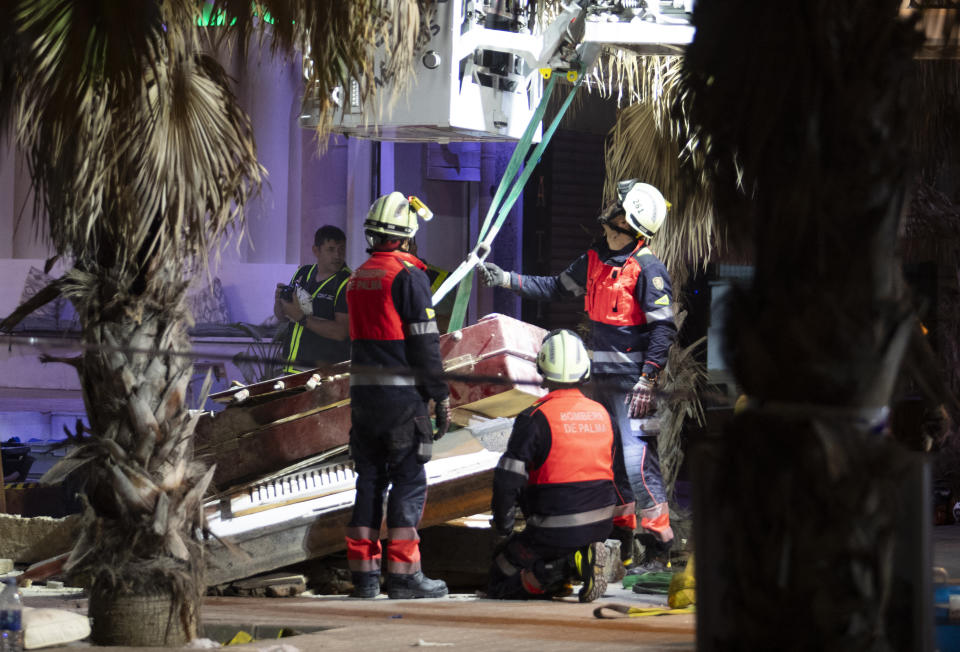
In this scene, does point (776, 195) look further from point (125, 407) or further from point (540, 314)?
point (540, 314)

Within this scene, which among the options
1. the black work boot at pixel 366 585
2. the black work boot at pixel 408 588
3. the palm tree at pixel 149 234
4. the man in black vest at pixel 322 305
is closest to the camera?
the palm tree at pixel 149 234

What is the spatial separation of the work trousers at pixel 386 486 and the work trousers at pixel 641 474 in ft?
3.62

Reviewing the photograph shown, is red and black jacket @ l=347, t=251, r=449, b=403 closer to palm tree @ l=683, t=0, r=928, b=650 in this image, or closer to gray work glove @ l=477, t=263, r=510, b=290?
gray work glove @ l=477, t=263, r=510, b=290

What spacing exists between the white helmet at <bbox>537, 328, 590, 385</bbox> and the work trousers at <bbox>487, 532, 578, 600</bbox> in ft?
2.68

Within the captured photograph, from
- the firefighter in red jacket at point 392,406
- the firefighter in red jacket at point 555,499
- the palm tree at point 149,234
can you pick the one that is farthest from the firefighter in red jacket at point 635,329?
the palm tree at point 149,234

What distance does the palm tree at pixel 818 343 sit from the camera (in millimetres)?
2133

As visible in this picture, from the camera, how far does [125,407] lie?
450 centimetres

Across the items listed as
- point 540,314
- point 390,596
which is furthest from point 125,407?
point 540,314

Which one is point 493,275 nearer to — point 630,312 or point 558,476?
point 630,312

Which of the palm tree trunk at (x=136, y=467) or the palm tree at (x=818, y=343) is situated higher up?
the palm tree at (x=818, y=343)

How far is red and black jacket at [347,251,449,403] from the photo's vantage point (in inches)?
246

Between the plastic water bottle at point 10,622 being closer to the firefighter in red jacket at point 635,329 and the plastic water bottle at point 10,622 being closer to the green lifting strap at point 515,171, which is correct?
the firefighter in red jacket at point 635,329

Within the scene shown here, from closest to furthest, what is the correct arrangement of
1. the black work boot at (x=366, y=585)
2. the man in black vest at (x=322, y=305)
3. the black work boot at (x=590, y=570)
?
the black work boot at (x=590, y=570)
the black work boot at (x=366, y=585)
the man in black vest at (x=322, y=305)

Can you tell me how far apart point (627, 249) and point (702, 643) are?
4890mm
